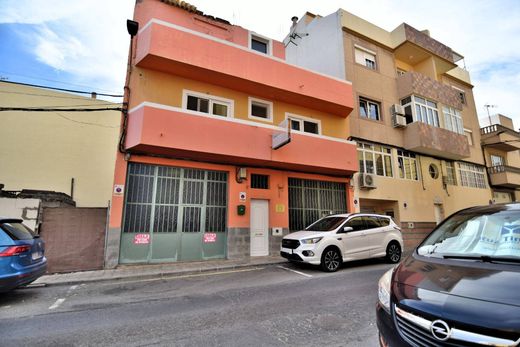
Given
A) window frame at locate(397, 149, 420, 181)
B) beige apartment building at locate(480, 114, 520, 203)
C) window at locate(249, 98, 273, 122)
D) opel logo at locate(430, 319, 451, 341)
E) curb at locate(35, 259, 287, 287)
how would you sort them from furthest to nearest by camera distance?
beige apartment building at locate(480, 114, 520, 203)
window frame at locate(397, 149, 420, 181)
window at locate(249, 98, 273, 122)
curb at locate(35, 259, 287, 287)
opel logo at locate(430, 319, 451, 341)

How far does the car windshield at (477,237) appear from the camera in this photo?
2668mm

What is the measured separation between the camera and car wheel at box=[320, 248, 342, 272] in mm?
8055

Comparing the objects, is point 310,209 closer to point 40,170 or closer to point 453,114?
point 453,114

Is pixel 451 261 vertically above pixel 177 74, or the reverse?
pixel 177 74

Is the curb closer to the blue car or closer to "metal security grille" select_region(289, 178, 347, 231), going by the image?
the blue car

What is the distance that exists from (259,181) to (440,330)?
10028 millimetres

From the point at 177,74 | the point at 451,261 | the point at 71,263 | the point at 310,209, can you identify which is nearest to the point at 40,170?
the point at 71,263

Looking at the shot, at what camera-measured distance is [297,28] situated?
18844mm

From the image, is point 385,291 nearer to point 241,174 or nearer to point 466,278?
point 466,278

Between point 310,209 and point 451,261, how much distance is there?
33.4 feet

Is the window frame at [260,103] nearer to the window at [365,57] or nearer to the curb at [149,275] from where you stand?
the curb at [149,275]

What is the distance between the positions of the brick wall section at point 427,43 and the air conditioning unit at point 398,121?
521 centimetres

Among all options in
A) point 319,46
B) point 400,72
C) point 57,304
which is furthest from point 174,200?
point 400,72

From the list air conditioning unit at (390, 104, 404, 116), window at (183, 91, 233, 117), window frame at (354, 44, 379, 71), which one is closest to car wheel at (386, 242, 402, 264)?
window at (183, 91, 233, 117)
